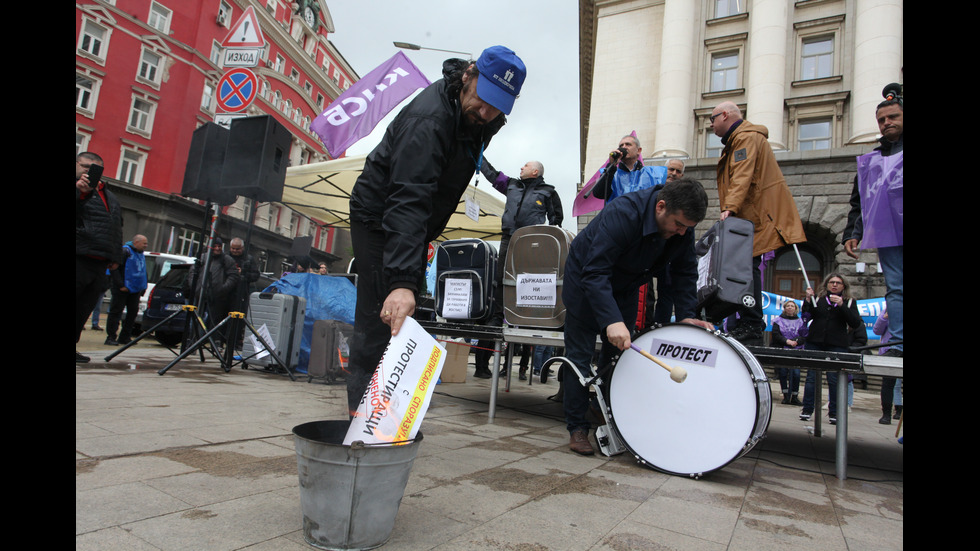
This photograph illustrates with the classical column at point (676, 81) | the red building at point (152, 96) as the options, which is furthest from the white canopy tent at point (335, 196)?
the red building at point (152, 96)

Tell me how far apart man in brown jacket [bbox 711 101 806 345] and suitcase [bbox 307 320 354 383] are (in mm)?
4081

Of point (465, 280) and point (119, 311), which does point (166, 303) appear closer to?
point (119, 311)

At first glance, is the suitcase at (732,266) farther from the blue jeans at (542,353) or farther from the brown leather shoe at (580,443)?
the blue jeans at (542,353)

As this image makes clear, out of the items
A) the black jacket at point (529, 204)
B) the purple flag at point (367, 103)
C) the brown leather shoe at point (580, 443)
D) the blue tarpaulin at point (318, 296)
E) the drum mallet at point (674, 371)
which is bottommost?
the brown leather shoe at point (580, 443)

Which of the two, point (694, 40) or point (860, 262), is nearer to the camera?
point (860, 262)

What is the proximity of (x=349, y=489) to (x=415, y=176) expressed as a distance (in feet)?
3.62

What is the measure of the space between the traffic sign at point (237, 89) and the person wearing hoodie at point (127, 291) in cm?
286

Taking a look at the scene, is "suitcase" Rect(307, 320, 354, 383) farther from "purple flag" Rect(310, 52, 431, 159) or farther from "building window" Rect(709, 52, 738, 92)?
"building window" Rect(709, 52, 738, 92)

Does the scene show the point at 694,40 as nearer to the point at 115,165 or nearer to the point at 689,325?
the point at 689,325

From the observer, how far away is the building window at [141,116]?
27.2 metres

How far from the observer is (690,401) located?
272 centimetres

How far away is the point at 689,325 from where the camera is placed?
9.11 feet
